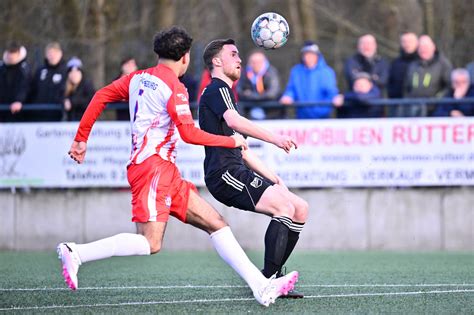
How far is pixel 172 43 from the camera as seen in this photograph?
7.88 meters

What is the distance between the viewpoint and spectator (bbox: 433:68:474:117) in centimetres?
1414

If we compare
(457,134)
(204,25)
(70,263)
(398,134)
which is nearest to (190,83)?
(398,134)

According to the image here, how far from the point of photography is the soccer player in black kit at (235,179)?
8180 millimetres

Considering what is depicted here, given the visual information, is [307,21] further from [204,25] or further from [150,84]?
[150,84]

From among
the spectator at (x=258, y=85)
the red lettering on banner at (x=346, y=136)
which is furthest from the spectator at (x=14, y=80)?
the red lettering on banner at (x=346, y=136)

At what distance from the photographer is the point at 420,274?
33.7ft

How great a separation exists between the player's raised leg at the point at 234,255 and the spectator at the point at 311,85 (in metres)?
6.45

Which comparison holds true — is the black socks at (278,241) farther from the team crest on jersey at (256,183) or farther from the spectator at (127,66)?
the spectator at (127,66)

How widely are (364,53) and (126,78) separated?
6.90 metres

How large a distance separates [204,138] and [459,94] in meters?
7.36

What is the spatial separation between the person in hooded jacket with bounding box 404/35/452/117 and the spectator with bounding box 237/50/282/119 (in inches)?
65.4

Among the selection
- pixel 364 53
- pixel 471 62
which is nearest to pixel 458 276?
pixel 364 53

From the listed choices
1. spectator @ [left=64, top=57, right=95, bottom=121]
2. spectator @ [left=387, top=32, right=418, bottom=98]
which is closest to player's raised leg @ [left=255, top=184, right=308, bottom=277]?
→ spectator @ [left=387, top=32, right=418, bottom=98]

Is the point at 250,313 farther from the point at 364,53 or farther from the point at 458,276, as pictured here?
the point at 364,53
